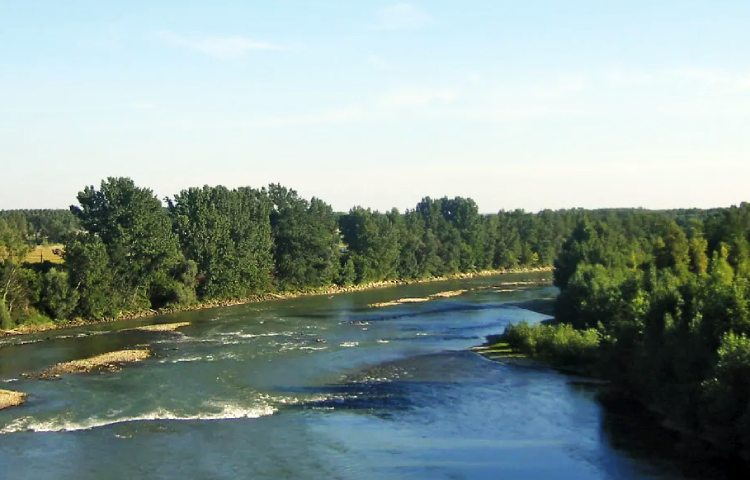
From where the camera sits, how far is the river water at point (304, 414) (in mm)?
28625

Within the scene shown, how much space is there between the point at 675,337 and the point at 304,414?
16919 mm

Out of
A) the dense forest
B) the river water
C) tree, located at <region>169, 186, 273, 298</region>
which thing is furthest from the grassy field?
the dense forest

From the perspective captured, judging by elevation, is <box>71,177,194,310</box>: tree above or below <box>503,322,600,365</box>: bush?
above

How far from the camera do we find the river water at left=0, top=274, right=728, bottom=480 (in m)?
28.6

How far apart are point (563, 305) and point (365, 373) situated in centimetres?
2072

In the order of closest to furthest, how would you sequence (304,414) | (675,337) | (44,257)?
(675,337), (304,414), (44,257)

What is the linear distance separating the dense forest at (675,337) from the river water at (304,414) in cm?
225

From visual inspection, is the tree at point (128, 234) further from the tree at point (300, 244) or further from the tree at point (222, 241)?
the tree at point (300, 244)

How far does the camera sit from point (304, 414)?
35.6m

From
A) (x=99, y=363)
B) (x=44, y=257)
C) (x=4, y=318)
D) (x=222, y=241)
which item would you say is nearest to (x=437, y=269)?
(x=222, y=241)

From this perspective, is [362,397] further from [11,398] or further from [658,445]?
[11,398]

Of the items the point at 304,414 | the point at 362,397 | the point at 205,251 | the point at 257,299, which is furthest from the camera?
the point at 257,299

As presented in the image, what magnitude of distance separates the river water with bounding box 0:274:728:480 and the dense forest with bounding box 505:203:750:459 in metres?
2.25

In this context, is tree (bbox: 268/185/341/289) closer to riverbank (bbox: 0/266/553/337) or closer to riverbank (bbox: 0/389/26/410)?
riverbank (bbox: 0/266/553/337)
